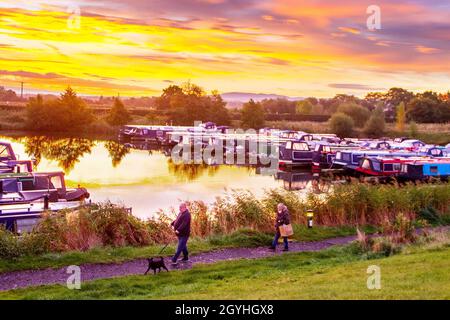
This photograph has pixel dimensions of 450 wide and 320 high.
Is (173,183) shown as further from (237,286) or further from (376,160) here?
(237,286)

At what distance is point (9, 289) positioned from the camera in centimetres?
1505

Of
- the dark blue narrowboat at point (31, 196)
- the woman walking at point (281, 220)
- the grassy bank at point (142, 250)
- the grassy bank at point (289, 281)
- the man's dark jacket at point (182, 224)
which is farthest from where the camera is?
the dark blue narrowboat at point (31, 196)

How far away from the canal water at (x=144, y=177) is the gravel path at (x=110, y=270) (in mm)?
10834

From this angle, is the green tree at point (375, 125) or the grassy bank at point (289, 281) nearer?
the grassy bank at point (289, 281)

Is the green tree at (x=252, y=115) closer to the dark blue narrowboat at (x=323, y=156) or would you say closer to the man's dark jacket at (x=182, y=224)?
the dark blue narrowboat at (x=323, y=156)

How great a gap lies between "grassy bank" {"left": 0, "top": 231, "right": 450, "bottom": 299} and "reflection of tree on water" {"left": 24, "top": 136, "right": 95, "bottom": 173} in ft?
133

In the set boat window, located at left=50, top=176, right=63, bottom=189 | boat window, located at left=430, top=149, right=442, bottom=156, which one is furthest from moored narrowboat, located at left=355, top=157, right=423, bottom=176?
boat window, located at left=50, top=176, right=63, bottom=189

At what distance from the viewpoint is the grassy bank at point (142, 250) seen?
57.4 feet

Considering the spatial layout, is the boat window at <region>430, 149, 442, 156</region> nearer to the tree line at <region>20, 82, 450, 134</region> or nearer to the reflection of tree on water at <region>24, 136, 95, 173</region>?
the reflection of tree on water at <region>24, 136, 95, 173</region>

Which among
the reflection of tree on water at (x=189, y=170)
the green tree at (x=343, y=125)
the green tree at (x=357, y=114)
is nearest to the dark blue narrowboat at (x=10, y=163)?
the reflection of tree on water at (x=189, y=170)

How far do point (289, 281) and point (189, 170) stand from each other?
144 ft

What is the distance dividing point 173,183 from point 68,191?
688 inches

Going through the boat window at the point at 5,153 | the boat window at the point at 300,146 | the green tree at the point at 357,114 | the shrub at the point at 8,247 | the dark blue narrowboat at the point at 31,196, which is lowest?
the shrub at the point at 8,247

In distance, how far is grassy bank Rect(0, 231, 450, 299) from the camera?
40.1 feet
